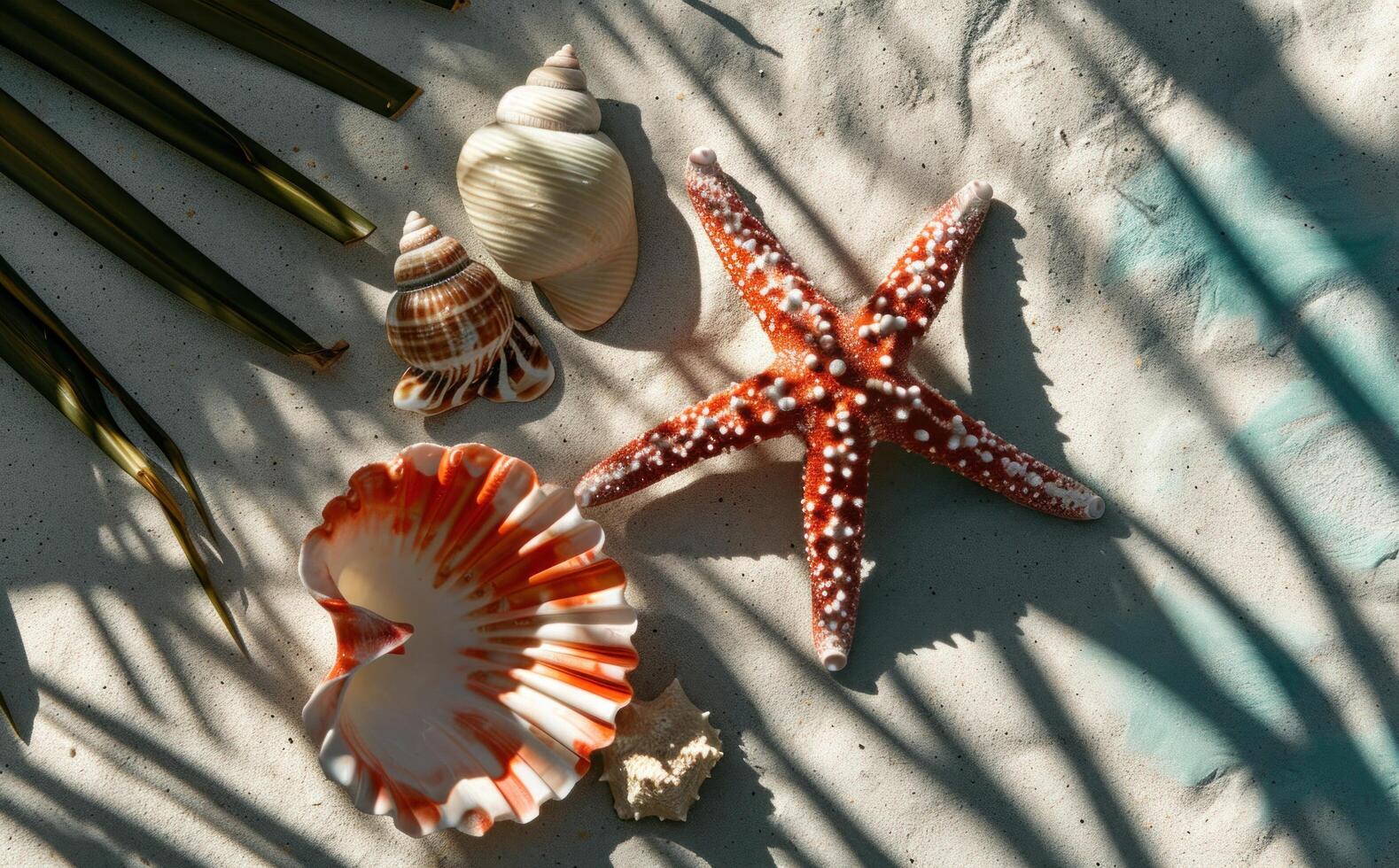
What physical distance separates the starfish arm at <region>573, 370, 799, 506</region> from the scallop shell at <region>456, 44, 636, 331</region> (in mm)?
367

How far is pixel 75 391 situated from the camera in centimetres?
181

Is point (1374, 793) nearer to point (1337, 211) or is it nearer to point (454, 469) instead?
point (1337, 211)

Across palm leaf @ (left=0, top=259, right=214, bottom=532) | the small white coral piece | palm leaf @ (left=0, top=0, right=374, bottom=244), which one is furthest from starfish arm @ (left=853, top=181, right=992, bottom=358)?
palm leaf @ (left=0, top=259, right=214, bottom=532)

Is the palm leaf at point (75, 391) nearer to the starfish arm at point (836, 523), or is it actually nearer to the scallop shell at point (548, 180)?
the scallop shell at point (548, 180)

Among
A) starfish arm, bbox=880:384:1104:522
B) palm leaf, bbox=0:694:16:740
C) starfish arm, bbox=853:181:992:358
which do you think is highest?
starfish arm, bbox=853:181:992:358

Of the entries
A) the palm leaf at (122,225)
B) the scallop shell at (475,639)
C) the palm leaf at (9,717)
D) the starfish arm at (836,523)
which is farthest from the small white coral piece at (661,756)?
the palm leaf at (9,717)

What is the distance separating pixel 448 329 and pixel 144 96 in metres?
0.77

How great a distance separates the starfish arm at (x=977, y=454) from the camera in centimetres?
170

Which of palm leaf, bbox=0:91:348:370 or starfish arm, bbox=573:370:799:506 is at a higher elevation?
starfish arm, bbox=573:370:799:506

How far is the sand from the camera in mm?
1811

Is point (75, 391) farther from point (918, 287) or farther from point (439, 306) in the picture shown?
point (918, 287)

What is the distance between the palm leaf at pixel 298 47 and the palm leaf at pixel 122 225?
14.0 inches

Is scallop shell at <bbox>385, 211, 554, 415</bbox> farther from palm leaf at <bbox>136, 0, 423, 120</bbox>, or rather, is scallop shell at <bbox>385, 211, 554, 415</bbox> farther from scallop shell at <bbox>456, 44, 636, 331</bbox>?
palm leaf at <bbox>136, 0, 423, 120</bbox>

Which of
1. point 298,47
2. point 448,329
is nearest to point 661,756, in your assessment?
point 448,329
